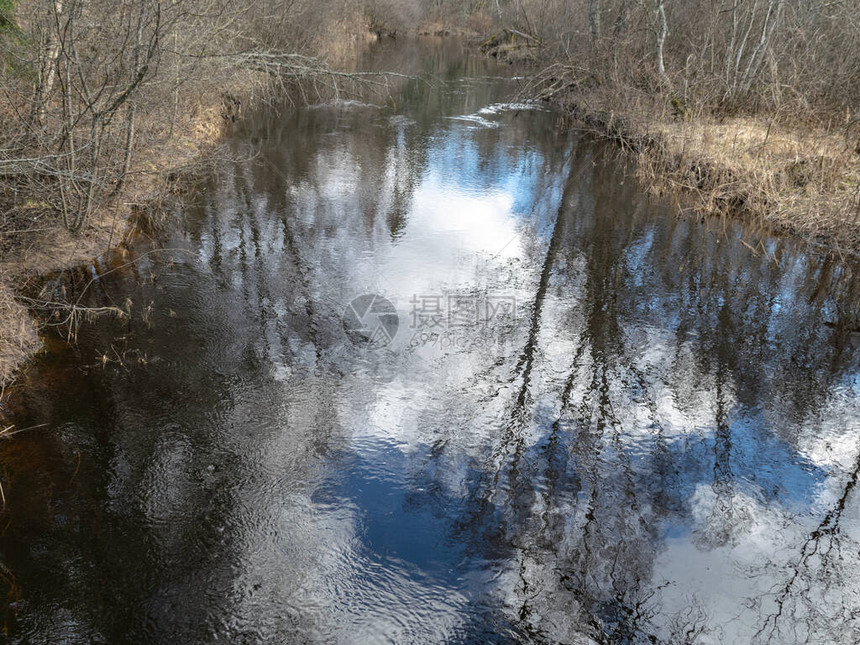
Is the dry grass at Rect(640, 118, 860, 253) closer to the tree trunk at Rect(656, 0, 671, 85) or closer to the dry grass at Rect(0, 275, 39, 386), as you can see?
the tree trunk at Rect(656, 0, 671, 85)

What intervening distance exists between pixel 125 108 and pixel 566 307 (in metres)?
7.68

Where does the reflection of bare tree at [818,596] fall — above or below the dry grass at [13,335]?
below

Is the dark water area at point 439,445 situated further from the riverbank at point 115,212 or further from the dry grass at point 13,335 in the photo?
the riverbank at point 115,212

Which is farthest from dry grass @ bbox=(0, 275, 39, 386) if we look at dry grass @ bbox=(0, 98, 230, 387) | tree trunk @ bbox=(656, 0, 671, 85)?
tree trunk @ bbox=(656, 0, 671, 85)

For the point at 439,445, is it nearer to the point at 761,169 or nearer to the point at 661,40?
the point at 761,169

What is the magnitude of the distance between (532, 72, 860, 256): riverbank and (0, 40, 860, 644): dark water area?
29.0 inches

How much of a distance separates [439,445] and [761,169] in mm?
9612

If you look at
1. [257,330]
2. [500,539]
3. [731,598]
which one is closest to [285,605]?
[500,539]

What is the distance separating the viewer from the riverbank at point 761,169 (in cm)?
1074

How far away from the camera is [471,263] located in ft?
31.5

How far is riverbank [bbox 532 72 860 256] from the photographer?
35.2ft

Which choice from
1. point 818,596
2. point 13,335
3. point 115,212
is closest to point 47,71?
point 115,212

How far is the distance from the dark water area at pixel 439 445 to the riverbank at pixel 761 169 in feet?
2.41

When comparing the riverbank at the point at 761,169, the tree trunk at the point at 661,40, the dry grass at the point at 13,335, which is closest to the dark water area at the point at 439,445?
the dry grass at the point at 13,335
